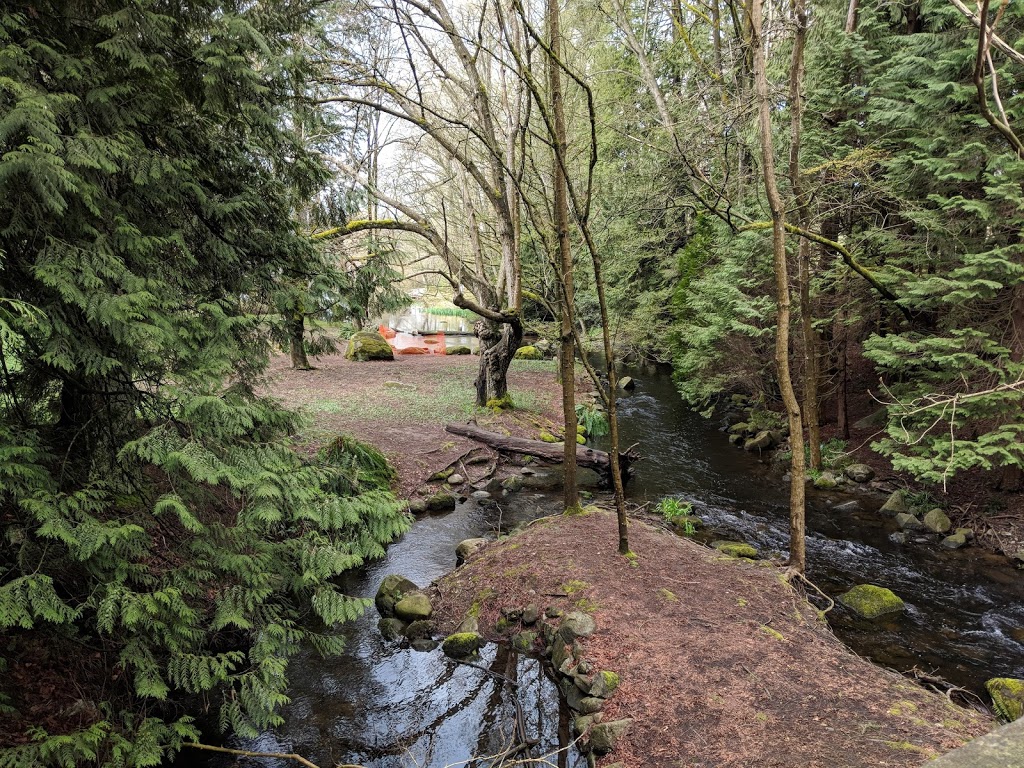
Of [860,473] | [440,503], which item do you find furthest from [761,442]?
[440,503]

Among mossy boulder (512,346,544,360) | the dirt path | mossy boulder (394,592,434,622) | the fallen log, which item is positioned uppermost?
mossy boulder (512,346,544,360)

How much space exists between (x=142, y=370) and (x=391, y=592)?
3.57 metres

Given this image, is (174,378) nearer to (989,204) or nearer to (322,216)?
(322,216)

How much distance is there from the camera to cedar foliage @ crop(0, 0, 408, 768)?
2816mm

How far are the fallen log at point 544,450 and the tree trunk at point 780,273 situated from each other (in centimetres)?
406

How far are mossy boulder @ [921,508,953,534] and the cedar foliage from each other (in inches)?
310

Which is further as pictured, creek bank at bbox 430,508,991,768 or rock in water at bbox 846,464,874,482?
rock in water at bbox 846,464,874,482

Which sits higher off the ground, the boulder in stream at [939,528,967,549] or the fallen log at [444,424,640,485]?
the fallen log at [444,424,640,485]

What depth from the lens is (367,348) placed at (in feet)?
66.2

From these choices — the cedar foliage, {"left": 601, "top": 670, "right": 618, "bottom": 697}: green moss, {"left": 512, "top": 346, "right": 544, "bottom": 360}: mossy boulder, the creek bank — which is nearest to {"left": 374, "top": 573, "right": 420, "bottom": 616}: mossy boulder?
the creek bank

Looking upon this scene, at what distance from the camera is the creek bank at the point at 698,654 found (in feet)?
10.4

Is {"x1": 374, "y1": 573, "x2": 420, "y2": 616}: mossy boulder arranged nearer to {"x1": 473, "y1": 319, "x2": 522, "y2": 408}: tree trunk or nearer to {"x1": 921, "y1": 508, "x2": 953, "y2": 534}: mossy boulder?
{"x1": 473, "y1": 319, "x2": 522, "y2": 408}: tree trunk

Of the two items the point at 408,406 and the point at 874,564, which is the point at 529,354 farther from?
the point at 874,564

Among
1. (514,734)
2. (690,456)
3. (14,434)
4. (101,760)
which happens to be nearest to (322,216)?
(14,434)
